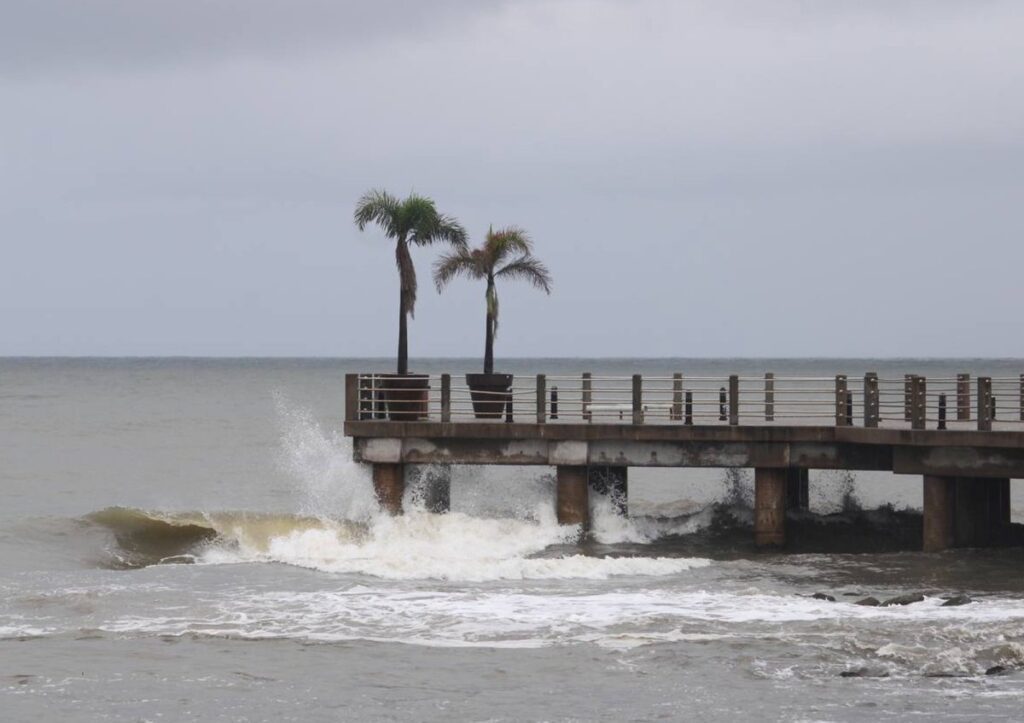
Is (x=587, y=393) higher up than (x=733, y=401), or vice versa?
(x=587, y=393)

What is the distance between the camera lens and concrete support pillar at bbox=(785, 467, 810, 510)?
33.3 m

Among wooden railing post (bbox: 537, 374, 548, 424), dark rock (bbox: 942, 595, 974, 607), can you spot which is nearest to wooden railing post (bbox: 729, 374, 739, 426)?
wooden railing post (bbox: 537, 374, 548, 424)

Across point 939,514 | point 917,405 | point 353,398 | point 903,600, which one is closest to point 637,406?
point 917,405

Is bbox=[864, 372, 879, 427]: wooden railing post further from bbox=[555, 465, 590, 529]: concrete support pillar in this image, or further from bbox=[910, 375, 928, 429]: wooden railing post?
bbox=[555, 465, 590, 529]: concrete support pillar

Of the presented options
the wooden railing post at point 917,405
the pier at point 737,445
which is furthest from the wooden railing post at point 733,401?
the wooden railing post at point 917,405

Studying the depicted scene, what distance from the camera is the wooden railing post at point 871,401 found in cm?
2847

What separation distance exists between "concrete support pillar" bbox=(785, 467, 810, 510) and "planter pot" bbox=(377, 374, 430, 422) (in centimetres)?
750

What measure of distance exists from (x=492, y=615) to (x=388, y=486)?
8.67m

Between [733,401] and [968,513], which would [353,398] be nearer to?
[733,401]

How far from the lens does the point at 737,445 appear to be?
29547 mm

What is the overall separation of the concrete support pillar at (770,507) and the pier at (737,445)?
18mm

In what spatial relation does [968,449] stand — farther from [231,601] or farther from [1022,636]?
[231,601]

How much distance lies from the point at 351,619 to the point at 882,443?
1046 cm

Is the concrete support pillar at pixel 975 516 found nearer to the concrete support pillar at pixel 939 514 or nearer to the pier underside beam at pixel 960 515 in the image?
the pier underside beam at pixel 960 515
